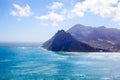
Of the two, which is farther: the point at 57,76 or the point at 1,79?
the point at 57,76

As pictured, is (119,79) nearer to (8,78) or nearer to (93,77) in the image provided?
(93,77)

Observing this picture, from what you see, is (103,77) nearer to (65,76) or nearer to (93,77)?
(93,77)

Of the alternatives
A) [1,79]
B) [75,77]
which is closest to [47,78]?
[75,77]

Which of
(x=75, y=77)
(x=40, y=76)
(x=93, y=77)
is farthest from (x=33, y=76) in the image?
(x=93, y=77)

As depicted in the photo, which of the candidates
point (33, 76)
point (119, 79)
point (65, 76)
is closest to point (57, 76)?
point (65, 76)

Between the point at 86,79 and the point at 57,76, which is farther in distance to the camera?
the point at 57,76

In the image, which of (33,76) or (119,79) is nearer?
(119,79)

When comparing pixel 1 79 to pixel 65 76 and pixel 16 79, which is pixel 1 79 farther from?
pixel 65 76
